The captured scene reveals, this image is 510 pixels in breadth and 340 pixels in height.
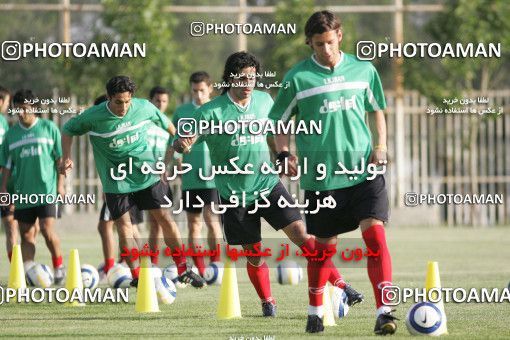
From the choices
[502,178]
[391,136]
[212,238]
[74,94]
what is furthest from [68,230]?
[212,238]

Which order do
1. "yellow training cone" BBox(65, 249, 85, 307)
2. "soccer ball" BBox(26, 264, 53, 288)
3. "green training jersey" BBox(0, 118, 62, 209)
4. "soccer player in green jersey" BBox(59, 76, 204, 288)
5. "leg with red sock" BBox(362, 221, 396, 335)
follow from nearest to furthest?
1. "leg with red sock" BBox(362, 221, 396, 335)
2. "yellow training cone" BBox(65, 249, 85, 307)
3. "soccer player in green jersey" BBox(59, 76, 204, 288)
4. "soccer ball" BBox(26, 264, 53, 288)
5. "green training jersey" BBox(0, 118, 62, 209)

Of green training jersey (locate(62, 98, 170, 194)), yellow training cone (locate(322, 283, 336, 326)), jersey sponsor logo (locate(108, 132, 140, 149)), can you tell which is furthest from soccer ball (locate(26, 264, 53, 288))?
yellow training cone (locate(322, 283, 336, 326))

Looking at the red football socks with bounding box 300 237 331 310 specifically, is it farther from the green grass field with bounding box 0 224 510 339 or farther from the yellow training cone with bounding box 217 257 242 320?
the yellow training cone with bounding box 217 257 242 320

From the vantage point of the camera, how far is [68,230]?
2766cm

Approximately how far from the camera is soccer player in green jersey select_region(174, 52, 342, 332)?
1123cm

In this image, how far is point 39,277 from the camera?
14.5 metres

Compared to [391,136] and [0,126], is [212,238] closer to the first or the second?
[0,126]

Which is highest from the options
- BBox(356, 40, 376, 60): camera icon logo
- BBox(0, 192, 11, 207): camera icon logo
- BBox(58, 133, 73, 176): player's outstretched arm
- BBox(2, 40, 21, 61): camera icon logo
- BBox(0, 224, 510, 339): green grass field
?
BBox(2, 40, 21, 61): camera icon logo

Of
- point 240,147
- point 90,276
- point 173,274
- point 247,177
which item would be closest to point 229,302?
point 247,177

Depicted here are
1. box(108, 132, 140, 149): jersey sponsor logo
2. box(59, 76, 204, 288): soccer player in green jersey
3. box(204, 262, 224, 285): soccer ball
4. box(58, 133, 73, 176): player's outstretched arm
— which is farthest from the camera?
box(204, 262, 224, 285): soccer ball

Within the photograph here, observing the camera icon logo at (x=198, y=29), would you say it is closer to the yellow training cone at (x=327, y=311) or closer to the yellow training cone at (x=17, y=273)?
the yellow training cone at (x=17, y=273)

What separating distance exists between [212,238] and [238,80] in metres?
5.22

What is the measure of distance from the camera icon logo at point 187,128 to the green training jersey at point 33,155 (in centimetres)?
371

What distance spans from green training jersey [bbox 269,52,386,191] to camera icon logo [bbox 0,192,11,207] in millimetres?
6701
